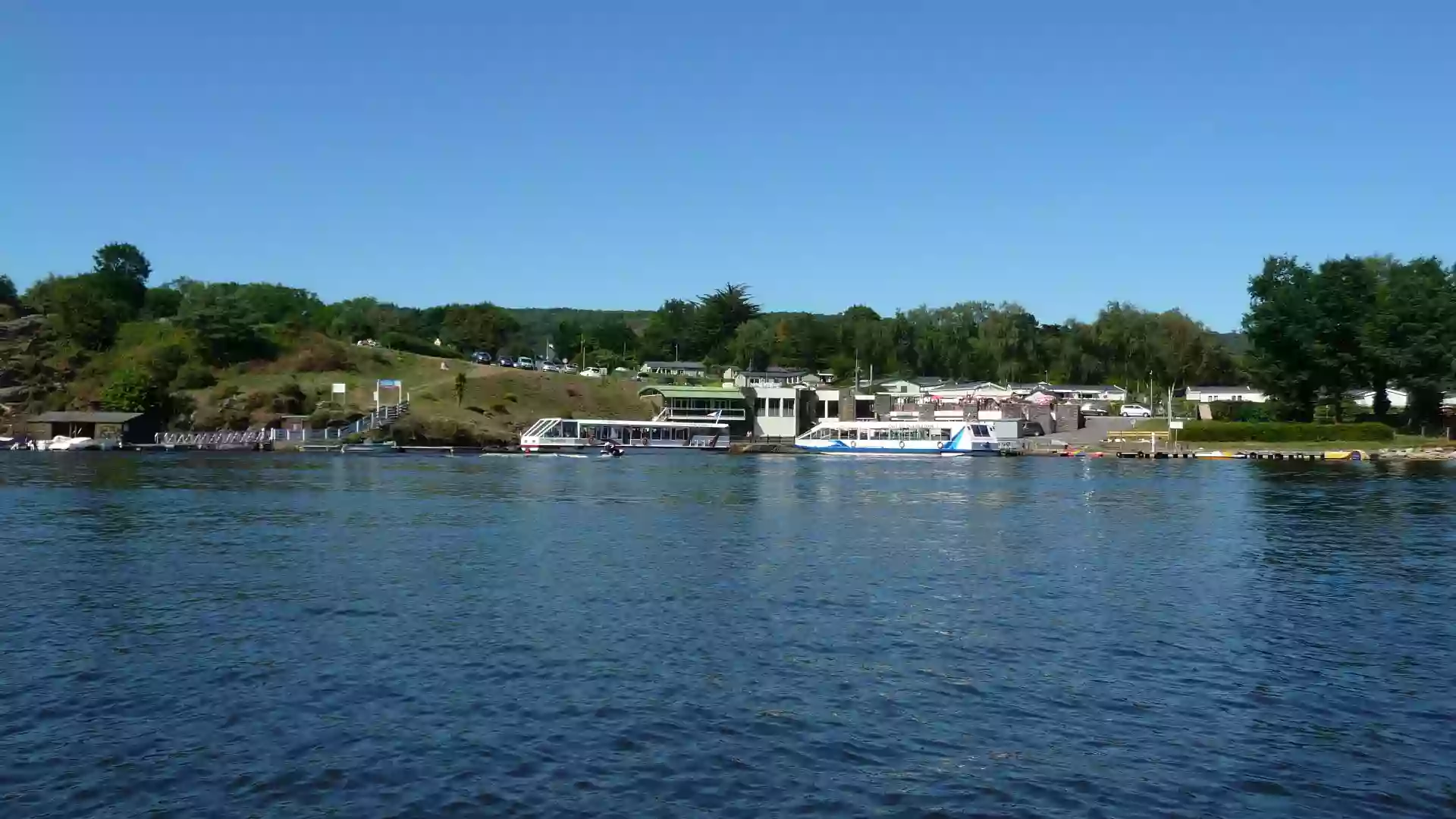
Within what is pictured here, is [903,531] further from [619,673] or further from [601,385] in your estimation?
[601,385]

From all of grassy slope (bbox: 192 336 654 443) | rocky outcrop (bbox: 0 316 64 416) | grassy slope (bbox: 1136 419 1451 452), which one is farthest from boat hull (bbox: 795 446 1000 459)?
rocky outcrop (bbox: 0 316 64 416)

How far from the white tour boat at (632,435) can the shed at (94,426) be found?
34474 millimetres

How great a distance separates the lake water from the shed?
211 ft

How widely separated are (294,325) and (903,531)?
361 ft

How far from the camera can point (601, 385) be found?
130 metres

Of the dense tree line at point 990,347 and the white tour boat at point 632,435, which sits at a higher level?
the dense tree line at point 990,347

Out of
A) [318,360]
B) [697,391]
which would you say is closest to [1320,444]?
[697,391]

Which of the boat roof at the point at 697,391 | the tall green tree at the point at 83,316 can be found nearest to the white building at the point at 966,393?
the boat roof at the point at 697,391

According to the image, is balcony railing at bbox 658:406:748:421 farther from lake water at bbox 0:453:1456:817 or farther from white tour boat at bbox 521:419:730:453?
lake water at bbox 0:453:1456:817

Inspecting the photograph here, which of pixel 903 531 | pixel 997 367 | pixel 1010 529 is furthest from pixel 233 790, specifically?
pixel 997 367

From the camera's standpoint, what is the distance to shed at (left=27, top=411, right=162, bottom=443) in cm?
10244

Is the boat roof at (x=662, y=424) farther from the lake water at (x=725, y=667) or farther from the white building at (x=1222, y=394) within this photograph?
the lake water at (x=725, y=667)

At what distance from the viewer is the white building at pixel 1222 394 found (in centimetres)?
13200

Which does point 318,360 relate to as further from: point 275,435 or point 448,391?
point 275,435
